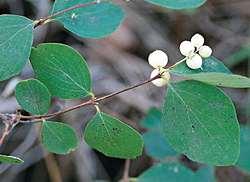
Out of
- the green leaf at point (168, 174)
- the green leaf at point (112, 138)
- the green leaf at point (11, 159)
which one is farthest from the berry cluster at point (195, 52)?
the green leaf at point (168, 174)

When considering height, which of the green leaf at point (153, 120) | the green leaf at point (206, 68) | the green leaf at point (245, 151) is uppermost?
the green leaf at point (206, 68)

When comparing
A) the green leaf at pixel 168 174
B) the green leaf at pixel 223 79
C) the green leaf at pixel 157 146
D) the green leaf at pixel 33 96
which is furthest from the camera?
the green leaf at pixel 157 146

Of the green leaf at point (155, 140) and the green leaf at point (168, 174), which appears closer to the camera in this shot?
the green leaf at point (168, 174)

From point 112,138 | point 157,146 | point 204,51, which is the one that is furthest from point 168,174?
point 204,51

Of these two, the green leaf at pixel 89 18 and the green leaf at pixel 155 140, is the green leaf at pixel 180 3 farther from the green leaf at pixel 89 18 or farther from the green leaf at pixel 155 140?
the green leaf at pixel 155 140

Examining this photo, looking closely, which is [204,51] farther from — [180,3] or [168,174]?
[168,174]

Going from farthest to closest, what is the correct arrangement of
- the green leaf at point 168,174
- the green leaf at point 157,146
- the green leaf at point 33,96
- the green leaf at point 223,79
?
1. the green leaf at point 157,146
2. the green leaf at point 168,174
3. the green leaf at point 33,96
4. the green leaf at point 223,79
